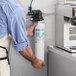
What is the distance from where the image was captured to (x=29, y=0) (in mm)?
2145

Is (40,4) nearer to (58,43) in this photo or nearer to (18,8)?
(58,43)

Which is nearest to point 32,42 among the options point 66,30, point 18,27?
point 66,30

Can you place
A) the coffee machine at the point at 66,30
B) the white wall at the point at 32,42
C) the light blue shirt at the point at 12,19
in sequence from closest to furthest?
1. the light blue shirt at the point at 12,19
2. the coffee machine at the point at 66,30
3. the white wall at the point at 32,42

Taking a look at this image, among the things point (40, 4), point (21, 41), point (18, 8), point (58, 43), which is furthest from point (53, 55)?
point (18, 8)

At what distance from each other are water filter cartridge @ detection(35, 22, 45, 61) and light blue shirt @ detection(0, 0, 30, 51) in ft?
1.92

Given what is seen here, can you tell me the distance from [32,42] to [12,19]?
844 mm

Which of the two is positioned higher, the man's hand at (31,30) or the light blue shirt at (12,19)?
the light blue shirt at (12,19)

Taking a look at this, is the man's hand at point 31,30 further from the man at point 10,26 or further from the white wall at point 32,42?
the man at point 10,26

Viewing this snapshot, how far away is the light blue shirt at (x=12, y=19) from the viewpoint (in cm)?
139

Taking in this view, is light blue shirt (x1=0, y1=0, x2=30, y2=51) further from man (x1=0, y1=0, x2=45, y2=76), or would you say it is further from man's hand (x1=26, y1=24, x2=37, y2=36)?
man's hand (x1=26, y1=24, x2=37, y2=36)

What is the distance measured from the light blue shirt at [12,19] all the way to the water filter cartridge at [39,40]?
1.92ft

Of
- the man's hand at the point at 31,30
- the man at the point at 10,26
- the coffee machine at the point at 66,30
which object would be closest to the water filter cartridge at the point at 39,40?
the man's hand at the point at 31,30

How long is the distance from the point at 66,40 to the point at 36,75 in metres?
0.51

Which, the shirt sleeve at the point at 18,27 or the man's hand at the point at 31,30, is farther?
the man's hand at the point at 31,30
